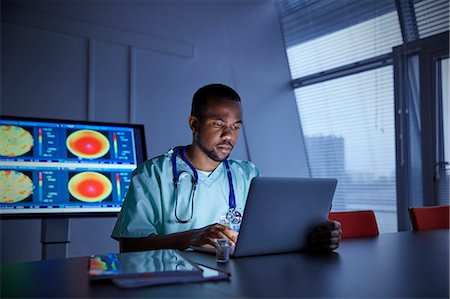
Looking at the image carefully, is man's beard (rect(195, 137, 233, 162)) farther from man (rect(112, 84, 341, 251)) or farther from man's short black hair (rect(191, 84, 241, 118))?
man's short black hair (rect(191, 84, 241, 118))

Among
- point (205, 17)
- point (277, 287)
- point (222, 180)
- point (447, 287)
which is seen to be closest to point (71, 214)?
point (222, 180)

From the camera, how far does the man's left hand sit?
53.8 inches

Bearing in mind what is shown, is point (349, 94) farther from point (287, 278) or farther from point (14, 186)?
point (287, 278)

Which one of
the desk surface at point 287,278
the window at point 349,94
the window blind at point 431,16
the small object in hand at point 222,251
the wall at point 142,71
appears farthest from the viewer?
the window at point 349,94

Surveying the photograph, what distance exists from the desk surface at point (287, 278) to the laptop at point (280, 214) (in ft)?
0.13

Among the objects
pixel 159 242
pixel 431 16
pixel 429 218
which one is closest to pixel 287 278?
pixel 159 242

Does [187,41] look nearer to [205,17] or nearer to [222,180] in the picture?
[205,17]

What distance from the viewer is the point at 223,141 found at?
1803 mm

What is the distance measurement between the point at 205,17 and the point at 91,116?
1686mm

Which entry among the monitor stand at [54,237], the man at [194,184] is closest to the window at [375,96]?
the man at [194,184]

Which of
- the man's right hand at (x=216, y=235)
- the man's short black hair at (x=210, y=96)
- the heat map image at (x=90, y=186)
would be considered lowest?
the man's right hand at (x=216, y=235)

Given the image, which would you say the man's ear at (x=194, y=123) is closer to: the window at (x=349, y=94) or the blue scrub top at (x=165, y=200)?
the blue scrub top at (x=165, y=200)

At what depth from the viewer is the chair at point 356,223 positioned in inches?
83.0

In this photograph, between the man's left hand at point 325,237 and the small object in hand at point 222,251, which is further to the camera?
the man's left hand at point 325,237
